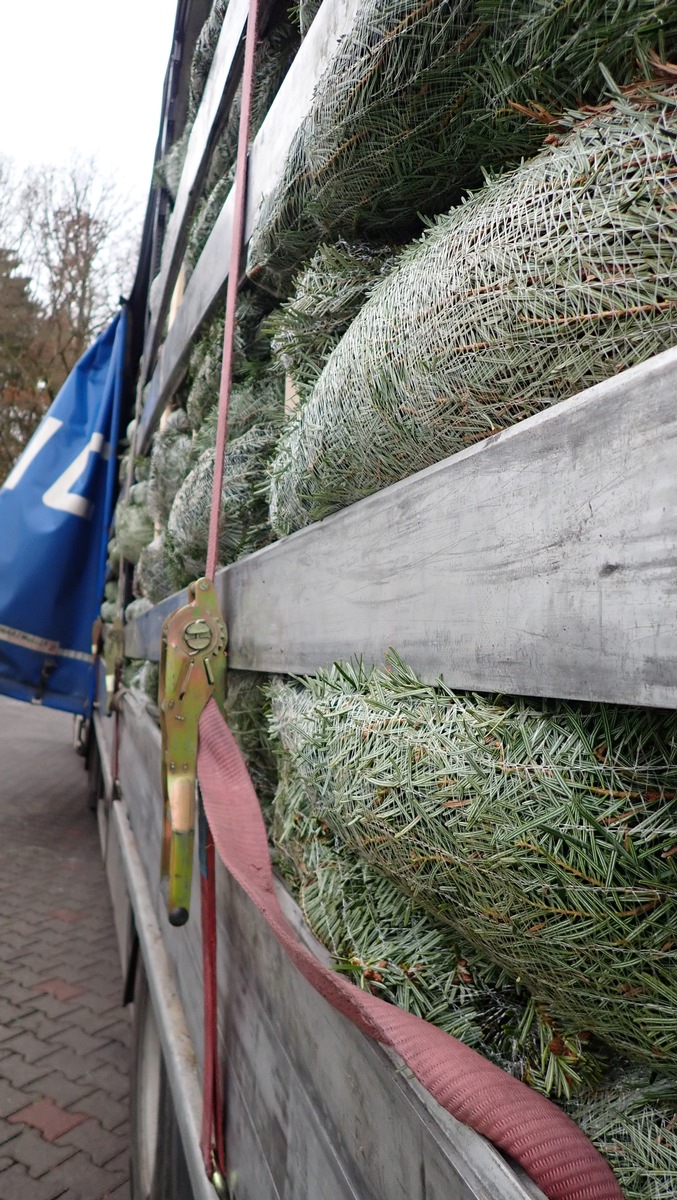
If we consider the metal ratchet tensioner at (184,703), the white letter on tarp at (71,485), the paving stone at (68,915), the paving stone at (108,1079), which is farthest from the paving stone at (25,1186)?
the white letter on tarp at (71,485)

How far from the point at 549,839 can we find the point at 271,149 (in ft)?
4.23

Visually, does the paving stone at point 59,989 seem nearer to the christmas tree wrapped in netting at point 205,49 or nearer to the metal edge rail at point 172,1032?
the metal edge rail at point 172,1032

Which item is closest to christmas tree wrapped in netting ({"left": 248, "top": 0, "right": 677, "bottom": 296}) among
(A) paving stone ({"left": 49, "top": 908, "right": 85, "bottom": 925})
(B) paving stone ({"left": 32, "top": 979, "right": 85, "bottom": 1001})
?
(B) paving stone ({"left": 32, "top": 979, "right": 85, "bottom": 1001})

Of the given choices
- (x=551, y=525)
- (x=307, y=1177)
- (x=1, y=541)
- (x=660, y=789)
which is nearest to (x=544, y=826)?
(x=660, y=789)

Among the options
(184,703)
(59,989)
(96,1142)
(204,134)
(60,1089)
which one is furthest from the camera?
(59,989)

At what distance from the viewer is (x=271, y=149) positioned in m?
1.45

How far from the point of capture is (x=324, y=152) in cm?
102

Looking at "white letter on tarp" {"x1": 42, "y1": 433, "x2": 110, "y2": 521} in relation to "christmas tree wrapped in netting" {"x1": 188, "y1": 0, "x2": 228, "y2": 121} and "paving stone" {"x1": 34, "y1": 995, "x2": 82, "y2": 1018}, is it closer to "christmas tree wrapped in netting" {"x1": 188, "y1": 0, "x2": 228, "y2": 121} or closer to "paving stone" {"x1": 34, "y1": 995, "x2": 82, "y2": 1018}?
"christmas tree wrapped in netting" {"x1": 188, "y1": 0, "x2": 228, "y2": 121}

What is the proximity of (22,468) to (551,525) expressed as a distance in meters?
5.61

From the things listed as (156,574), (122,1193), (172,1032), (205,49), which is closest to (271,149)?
(205,49)

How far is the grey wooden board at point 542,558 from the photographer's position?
476 millimetres

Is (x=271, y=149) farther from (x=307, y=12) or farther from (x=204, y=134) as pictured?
(x=204, y=134)

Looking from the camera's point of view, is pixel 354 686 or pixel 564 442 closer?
pixel 564 442

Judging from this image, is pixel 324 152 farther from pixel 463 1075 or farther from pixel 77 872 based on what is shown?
pixel 77 872
